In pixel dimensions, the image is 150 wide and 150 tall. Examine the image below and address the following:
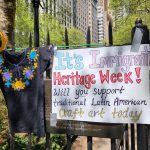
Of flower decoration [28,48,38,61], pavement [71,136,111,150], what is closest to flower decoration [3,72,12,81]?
flower decoration [28,48,38,61]

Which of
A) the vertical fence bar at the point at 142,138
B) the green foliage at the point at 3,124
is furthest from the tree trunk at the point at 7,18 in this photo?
the vertical fence bar at the point at 142,138

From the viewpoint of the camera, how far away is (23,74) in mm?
4406

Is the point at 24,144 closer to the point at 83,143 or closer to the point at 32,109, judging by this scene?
the point at 83,143

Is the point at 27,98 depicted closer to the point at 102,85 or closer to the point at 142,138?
the point at 102,85

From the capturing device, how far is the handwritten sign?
368 cm

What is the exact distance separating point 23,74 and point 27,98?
0.29 meters

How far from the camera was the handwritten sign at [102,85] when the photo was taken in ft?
12.1

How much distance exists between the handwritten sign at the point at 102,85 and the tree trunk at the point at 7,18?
8.23 ft

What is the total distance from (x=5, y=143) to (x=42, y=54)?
2.34m

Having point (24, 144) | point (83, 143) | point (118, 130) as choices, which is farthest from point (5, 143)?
point (118, 130)

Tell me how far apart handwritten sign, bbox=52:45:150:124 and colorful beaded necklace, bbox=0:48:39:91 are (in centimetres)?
30

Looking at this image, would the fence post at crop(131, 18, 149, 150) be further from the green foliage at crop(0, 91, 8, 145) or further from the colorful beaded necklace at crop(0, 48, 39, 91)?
the green foliage at crop(0, 91, 8, 145)

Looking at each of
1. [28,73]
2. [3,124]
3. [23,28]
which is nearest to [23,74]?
[28,73]

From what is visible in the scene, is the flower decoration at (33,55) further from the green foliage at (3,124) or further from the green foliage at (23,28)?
the green foliage at (23,28)
